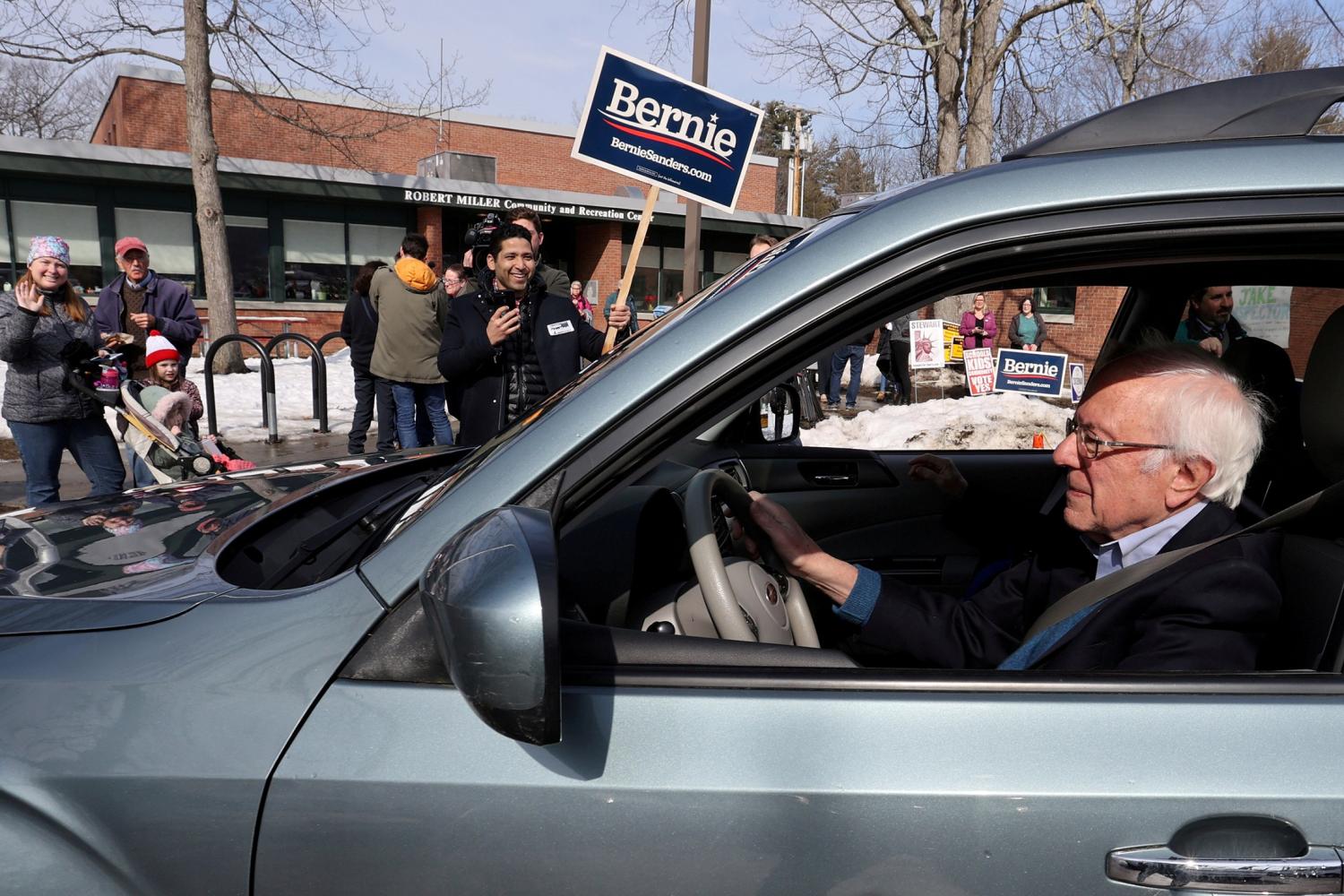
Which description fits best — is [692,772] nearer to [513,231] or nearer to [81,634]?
[81,634]

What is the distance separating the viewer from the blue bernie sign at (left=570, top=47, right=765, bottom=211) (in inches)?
200

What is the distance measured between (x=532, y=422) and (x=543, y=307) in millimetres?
3564

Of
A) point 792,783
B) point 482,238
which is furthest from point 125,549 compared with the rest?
point 482,238

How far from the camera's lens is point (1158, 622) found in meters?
1.48

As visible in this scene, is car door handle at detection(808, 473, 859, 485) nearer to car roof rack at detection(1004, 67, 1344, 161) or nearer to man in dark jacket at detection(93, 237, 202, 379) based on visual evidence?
car roof rack at detection(1004, 67, 1344, 161)

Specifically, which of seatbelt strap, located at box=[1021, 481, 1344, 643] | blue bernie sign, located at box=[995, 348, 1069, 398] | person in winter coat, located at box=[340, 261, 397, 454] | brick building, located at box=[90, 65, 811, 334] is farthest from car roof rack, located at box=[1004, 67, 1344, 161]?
brick building, located at box=[90, 65, 811, 334]

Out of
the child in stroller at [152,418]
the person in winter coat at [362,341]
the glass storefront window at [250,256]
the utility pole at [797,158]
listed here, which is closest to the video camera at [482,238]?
the child in stroller at [152,418]

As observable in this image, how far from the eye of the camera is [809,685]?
1.24 metres

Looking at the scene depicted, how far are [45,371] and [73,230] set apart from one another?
17.9 m

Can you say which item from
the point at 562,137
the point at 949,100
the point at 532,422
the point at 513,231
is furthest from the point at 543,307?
the point at 562,137

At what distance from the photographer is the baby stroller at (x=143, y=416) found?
5301 mm

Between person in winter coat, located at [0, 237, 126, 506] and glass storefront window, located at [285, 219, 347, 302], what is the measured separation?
18397 millimetres

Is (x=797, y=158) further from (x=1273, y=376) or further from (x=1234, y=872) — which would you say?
(x=1234, y=872)

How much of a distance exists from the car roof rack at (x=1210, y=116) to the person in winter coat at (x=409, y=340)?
277 inches
